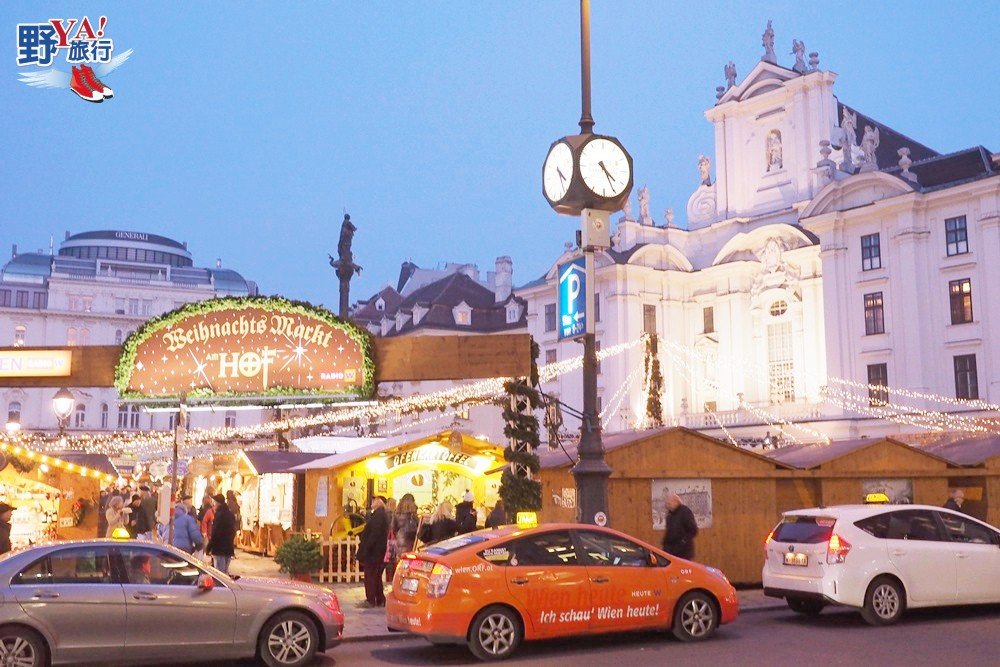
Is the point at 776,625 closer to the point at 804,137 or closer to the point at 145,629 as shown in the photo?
the point at 145,629

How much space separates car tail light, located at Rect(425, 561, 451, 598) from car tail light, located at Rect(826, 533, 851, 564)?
5.13 metres

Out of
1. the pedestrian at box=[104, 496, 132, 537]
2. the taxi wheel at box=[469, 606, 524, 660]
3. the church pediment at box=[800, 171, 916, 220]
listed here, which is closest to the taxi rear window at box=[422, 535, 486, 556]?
the taxi wheel at box=[469, 606, 524, 660]

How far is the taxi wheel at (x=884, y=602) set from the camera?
12.7m

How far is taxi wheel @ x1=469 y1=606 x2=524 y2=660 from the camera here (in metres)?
10.6

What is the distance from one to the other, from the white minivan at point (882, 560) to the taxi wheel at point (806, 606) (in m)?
0.02

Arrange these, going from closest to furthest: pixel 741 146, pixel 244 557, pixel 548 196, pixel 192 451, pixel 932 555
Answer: pixel 932 555 → pixel 548 196 → pixel 244 557 → pixel 192 451 → pixel 741 146

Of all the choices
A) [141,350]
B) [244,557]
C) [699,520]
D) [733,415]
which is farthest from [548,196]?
[733,415]

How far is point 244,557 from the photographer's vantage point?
2734 centimetres

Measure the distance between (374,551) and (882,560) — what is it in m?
7.20

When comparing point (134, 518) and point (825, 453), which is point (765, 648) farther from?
point (134, 518)

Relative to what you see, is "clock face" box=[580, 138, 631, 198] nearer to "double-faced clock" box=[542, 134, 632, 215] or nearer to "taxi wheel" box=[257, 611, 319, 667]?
"double-faced clock" box=[542, 134, 632, 215]

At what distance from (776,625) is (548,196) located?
22.1 feet

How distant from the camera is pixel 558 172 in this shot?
14.5 metres

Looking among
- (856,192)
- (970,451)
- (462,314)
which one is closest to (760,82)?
(856,192)
